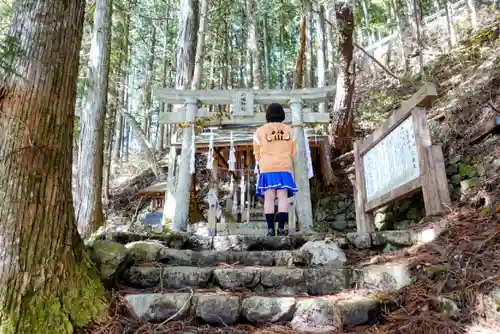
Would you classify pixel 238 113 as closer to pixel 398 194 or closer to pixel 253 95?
pixel 253 95

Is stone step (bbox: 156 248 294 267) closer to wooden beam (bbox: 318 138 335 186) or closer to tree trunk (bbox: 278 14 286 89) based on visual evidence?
wooden beam (bbox: 318 138 335 186)

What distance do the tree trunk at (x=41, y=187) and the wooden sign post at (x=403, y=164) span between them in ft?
10.8

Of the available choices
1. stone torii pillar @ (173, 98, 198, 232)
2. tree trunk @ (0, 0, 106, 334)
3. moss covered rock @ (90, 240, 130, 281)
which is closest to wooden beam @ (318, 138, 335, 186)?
Answer: stone torii pillar @ (173, 98, 198, 232)

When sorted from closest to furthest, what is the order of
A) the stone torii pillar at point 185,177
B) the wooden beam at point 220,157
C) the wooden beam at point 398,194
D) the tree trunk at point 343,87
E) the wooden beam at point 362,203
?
the wooden beam at point 398,194, the wooden beam at point 362,203, the stone torii pillar at point 185,177, the tree trunk at point 343,87, the wooden beam at point 220,157

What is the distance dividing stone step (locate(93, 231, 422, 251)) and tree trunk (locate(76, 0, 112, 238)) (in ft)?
8.12

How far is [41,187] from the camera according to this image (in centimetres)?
234

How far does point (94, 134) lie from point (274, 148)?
3.60 metres

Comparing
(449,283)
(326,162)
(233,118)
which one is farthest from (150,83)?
(449,283)

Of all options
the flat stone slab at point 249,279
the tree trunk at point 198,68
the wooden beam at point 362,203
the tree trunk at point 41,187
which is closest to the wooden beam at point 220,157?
the tree trunk at point 198,68

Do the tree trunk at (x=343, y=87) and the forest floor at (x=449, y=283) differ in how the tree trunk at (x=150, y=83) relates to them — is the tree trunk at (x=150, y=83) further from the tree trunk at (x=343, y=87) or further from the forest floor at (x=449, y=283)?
the forest floor at (x=449, y=283)

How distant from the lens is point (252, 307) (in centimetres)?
250

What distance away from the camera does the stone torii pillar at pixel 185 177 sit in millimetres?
5637

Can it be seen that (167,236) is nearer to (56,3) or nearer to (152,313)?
(152,313)

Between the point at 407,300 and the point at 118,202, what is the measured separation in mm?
15333
